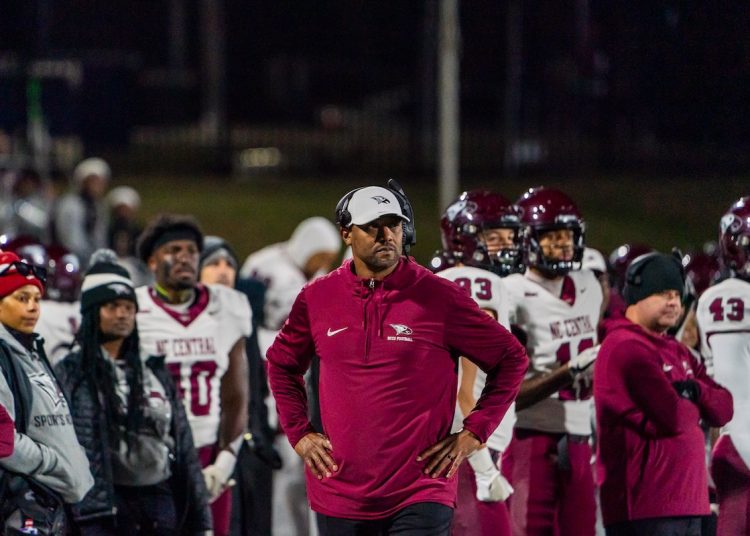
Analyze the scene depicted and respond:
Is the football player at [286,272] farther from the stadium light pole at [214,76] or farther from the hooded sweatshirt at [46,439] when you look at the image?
the stadium light pole at [214,76]

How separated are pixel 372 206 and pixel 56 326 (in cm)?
301

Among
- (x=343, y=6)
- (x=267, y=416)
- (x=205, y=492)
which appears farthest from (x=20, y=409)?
(x=343, y=6)

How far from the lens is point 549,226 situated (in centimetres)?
650

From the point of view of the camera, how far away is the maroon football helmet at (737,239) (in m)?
6.18

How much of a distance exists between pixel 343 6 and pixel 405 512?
22963 mm

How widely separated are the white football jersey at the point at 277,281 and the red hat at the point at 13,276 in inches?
152

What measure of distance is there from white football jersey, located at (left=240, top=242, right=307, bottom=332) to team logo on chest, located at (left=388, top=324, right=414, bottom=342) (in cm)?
462

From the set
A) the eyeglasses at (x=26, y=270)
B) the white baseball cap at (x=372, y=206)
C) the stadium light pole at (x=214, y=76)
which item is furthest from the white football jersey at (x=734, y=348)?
the stadium light pole at (x=214, y=76)

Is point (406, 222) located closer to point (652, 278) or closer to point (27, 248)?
point (652, 278)

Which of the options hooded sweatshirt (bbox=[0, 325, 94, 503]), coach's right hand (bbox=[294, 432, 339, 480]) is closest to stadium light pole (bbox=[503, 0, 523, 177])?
hooded sweatshirt (bbox=[0, 325, 94, 503])

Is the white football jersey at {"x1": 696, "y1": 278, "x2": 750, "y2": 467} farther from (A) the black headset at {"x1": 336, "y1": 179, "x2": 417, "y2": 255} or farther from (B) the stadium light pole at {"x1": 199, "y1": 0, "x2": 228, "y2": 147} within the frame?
(B) the stadium light pole at {"x1": 199, "y1": 0, "x2": 228, "y2": 147}

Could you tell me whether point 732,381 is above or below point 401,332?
below

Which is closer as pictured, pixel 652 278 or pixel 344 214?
pixel 344 214

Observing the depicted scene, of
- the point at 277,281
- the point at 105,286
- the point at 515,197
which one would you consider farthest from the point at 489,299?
the point at 515,197
